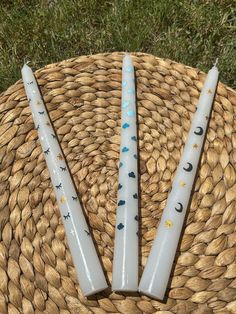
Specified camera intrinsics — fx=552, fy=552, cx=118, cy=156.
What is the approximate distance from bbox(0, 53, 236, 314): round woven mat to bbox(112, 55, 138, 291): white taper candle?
0.08ft

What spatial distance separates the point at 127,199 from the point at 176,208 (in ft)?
0.22

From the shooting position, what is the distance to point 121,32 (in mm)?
1281

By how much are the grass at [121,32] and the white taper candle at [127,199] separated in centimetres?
43

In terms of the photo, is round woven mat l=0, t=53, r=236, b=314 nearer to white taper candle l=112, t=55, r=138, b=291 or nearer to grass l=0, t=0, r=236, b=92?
white taper candle l=112, t=55, r=138, b=291

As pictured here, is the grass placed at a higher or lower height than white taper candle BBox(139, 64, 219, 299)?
lower

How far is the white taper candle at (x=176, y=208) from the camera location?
68cm

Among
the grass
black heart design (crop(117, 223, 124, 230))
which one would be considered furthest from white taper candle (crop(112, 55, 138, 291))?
the grass

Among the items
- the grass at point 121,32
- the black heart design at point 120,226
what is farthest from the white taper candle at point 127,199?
the grass at point 121,32

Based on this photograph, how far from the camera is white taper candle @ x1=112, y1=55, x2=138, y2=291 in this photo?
0.68m

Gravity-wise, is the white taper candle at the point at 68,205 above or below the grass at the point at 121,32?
above

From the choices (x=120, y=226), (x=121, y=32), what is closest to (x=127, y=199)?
(x=120, y=226)

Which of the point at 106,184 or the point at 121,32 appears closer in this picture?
the point at 106,184

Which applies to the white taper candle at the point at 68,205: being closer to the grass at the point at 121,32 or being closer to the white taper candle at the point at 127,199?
the white taper candle at the point at 127,199

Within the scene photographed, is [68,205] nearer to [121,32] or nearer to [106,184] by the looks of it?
[106,184]
